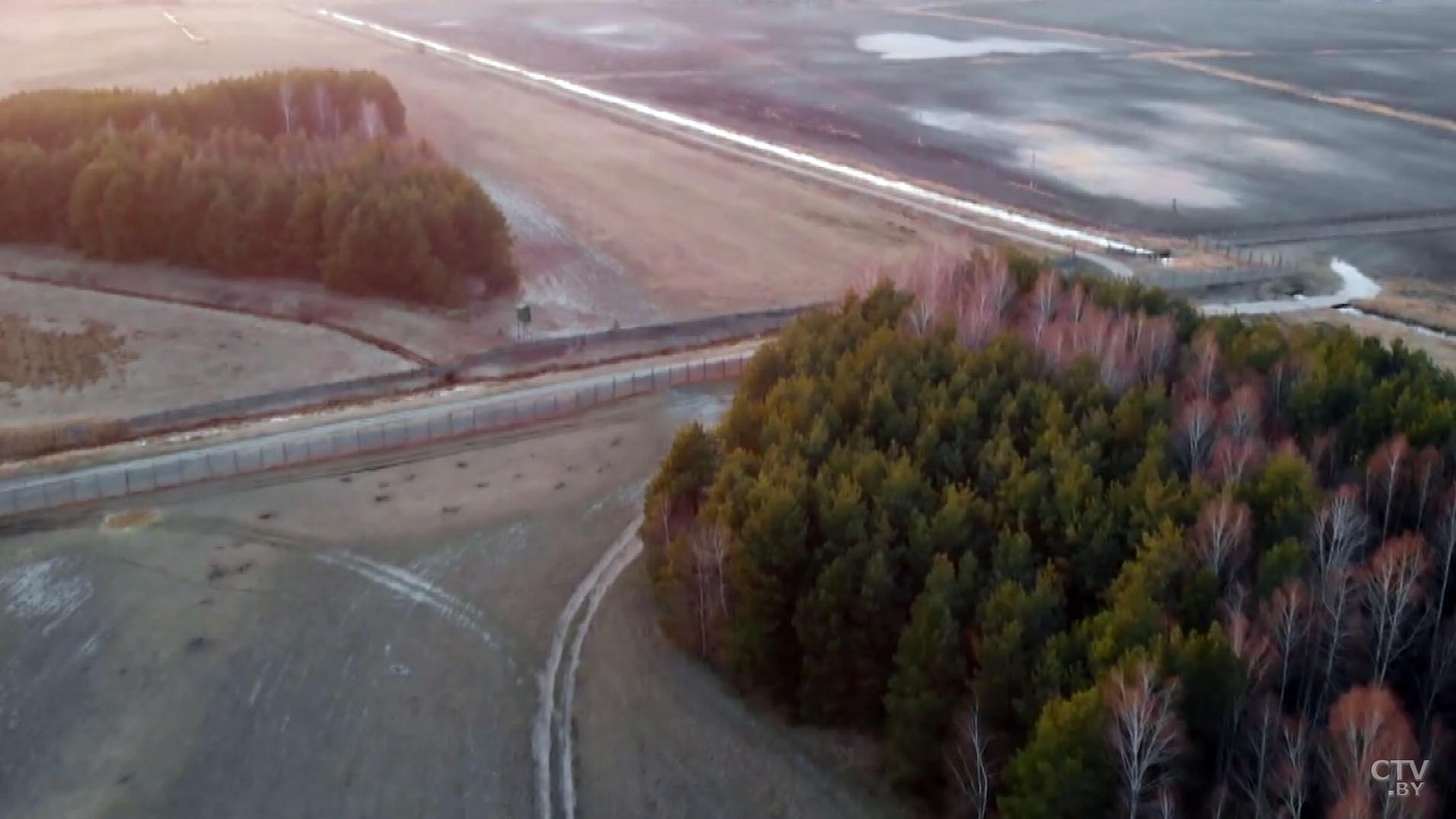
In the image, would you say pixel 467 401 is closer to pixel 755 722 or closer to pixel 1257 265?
pixel 755 722

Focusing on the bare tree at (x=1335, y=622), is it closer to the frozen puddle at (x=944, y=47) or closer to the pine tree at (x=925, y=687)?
the pine tree at (x=925, y=687)

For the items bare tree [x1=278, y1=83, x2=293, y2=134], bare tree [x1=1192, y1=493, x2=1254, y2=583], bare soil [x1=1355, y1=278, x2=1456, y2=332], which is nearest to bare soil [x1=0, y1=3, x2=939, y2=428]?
bare tree [x1=278, y1=83, x2=293, y2=134]

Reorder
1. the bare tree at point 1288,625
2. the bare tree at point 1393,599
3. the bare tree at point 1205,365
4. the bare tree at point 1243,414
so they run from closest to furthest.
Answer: the bare tree at point 1288,625 → the bare tree at point 1393,599 → the bare tree at point 1243,414 → the bare tree at point 1205,365

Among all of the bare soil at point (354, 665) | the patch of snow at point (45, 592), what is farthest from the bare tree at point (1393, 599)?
the patch of snow at point (45, 592)

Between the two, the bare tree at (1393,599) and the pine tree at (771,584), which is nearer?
the bare tree at (1393,599)

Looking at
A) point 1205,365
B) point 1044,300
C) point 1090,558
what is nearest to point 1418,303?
point 1044,300

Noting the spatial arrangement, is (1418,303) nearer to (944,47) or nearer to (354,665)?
(354,665)

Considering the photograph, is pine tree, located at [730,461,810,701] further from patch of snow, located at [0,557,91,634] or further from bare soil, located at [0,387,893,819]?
patch of snow, located at [0,557,91,634]
